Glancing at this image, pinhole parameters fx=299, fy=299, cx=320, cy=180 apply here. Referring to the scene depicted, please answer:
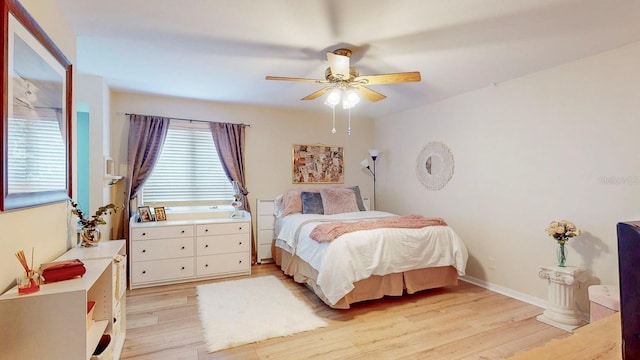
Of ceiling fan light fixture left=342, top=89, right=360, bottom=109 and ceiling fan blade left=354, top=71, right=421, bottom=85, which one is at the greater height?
ceiling fan blade left=354, top=71, right=421, bottom=85

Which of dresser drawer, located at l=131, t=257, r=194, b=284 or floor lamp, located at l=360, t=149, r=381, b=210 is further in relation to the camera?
floor lamp, located at l=360, t=149, r=381, b=210

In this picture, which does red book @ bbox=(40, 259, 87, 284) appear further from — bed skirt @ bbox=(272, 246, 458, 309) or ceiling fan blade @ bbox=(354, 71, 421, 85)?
ceiling fan blade @ bbox=(354, 71, 421, 85)

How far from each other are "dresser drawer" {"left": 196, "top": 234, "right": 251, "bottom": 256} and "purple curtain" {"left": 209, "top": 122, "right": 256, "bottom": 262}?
0.58 m

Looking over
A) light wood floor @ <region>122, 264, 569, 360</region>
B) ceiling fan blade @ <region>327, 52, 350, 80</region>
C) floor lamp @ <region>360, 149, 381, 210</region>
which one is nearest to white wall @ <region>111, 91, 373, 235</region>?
floor lamp @ <region>360, 149, 381, 210</region>

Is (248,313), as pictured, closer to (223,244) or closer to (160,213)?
(223,244)

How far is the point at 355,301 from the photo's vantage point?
2.90 metres

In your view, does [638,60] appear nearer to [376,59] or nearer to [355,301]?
[376,59]

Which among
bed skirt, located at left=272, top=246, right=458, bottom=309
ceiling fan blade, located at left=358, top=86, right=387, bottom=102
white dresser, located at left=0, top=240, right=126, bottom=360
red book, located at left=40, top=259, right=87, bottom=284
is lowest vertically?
bed skirt, located at left=272, top=246, right=458, bottom=309

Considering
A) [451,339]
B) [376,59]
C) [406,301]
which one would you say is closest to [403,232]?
[406,301]

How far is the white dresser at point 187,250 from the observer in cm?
352

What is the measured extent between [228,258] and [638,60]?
14.7 feet

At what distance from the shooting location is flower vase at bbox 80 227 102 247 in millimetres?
2193

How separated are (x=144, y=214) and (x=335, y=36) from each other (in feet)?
10.4

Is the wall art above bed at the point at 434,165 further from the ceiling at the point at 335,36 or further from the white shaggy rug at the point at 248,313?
the white shaggy rug at the point at 248,313
